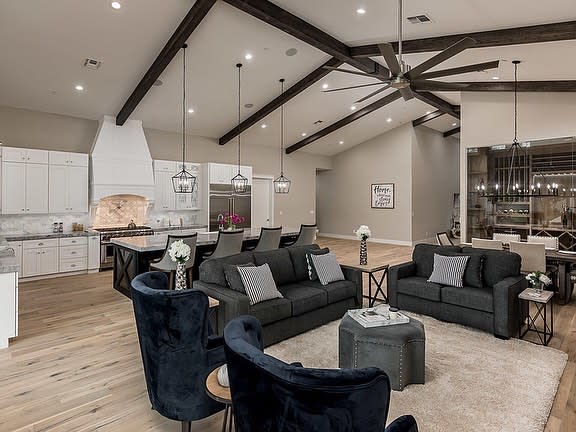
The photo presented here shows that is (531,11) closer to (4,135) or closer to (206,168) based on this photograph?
(206,168)

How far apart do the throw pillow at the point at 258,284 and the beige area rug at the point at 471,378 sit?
52 cm

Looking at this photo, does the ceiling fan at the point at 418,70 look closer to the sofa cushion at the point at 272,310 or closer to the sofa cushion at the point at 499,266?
the sofa cushion at the point at 499,266

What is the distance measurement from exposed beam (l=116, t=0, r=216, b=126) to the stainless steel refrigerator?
2.82 meters

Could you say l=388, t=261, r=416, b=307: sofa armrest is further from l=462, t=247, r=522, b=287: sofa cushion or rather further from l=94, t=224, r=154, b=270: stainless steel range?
l=94, t=224, r=154, b=270: stainless steel range

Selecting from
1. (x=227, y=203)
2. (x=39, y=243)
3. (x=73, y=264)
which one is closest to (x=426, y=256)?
(x=227, y=203)

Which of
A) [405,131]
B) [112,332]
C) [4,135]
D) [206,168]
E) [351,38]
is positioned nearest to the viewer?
[112,332]

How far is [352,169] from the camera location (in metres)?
13.5

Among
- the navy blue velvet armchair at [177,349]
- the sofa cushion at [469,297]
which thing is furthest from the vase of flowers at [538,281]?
the navy blue velvet armchair at [177,349]

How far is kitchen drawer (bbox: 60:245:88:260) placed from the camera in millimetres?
6996

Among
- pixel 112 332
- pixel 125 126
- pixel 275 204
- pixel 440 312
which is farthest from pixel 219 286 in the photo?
pixel 275 204

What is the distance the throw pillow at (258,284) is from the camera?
3.74 metres

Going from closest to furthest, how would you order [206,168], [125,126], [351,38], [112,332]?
[112,332]
[351,38]
[125,126]
[206,168]

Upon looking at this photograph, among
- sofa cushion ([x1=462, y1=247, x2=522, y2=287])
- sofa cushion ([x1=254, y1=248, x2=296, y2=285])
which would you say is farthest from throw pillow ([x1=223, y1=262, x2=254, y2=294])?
sofa cushion ([x1=462, y1=247, x2=522, y2=287])

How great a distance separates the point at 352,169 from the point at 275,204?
3.41 metres
